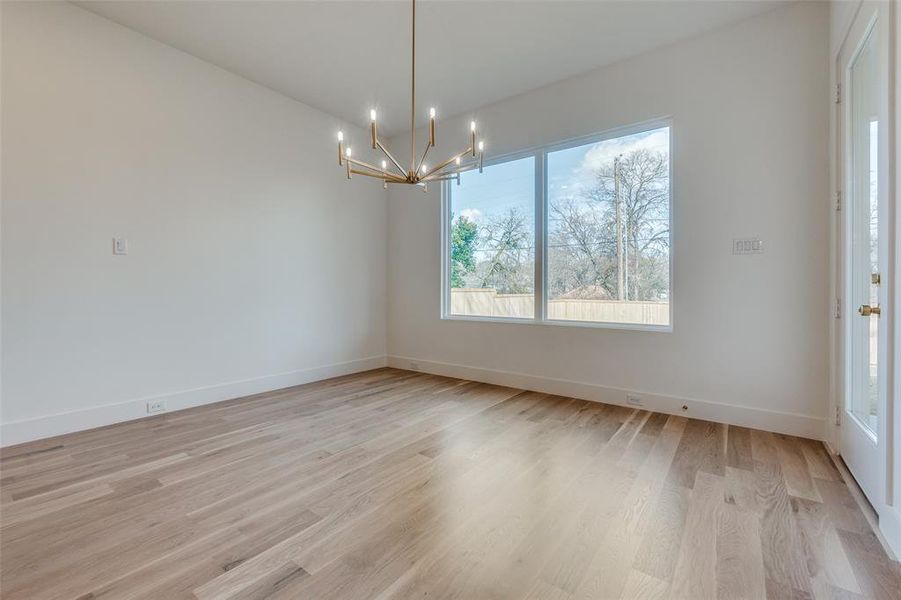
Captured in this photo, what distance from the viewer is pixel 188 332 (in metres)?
3.47

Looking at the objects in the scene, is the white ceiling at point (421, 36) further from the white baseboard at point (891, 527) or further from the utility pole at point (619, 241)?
the white baseboard at point (891, 527)

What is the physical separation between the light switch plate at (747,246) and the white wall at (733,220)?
41 mm

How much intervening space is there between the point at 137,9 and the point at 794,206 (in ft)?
16.4

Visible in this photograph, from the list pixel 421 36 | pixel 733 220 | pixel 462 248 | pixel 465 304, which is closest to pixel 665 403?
pixel 733 220

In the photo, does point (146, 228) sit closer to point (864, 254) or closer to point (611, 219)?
point (611, 219)

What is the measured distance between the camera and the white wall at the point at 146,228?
2686 millimetres

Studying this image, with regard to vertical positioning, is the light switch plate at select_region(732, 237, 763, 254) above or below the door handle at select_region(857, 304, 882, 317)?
above

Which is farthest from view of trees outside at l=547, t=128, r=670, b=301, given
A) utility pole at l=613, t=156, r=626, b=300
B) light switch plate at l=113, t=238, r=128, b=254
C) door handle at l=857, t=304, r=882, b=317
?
light switch plate at l=113, t=238, r=128, b=254

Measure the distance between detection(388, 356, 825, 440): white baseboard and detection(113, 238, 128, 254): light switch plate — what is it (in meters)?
3.24

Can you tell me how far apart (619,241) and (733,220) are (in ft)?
2.80

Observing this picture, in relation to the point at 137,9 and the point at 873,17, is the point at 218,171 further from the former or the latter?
the point at 873,17

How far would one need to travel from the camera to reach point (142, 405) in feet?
10.5

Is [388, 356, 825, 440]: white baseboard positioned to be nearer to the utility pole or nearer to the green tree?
the utility pole

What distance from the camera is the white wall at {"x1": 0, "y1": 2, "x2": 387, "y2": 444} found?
269 centimetres
